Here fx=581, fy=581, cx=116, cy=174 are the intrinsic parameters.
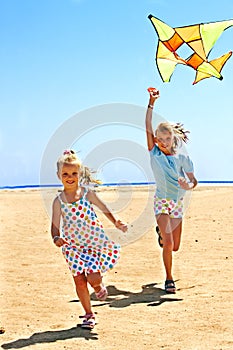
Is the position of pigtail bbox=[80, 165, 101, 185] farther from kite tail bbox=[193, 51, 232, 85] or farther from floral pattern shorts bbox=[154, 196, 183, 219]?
kite tail bbox=[193, 51, 232, 85]

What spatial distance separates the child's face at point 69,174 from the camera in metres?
5.63

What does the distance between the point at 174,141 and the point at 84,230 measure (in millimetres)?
2205

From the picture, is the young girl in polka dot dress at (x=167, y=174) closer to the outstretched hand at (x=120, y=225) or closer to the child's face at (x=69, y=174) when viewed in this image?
the outstretched hand at (x=120, y=225)

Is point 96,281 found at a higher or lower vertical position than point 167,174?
lower

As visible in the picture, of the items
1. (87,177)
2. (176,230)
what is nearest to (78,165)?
(87,177)

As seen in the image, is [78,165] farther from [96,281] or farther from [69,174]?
[96,281]

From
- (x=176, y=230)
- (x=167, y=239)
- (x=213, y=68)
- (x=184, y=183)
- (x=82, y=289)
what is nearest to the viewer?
(x=82, y=289)

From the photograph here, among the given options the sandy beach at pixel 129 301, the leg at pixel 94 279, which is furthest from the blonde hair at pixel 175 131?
the leg at pixel 94 279

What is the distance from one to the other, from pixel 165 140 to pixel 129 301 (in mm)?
2038

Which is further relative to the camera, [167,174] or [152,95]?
[167,174]

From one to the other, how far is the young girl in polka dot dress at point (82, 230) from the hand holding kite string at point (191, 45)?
2.75 metres

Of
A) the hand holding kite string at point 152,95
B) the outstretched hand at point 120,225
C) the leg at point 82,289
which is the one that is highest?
the hand holding kite string at point 152,95

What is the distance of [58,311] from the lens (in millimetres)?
6133

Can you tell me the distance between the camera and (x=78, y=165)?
18.6 feet
